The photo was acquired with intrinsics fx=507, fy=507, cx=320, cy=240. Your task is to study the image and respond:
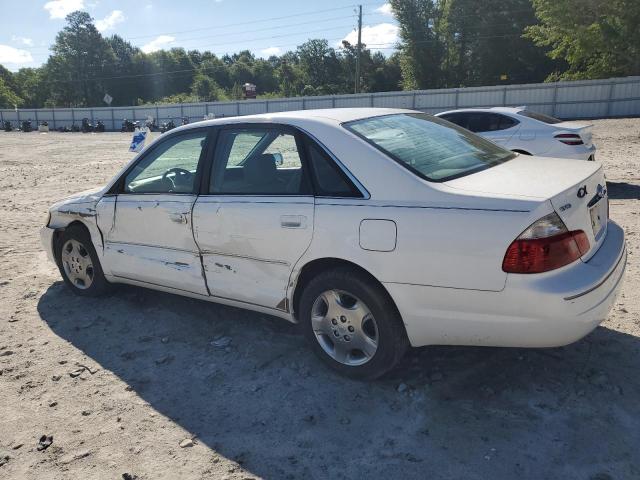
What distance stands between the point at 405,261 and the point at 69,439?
2.11 metres

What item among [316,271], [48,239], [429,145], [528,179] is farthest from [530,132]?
[48,239]

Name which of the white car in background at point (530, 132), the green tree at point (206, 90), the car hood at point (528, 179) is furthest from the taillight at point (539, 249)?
the green tree at point (206, 90)

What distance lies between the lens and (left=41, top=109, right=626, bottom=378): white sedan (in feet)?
8.48

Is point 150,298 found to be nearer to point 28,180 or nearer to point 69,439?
point 69,439

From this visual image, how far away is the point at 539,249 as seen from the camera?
8.25 feet

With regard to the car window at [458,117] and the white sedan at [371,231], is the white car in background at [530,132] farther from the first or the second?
the white sedan at [371,231]

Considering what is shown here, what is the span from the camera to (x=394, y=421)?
9.23ft

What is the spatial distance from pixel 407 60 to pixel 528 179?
58249 mm

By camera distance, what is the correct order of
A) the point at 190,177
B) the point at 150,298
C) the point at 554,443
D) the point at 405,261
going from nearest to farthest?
the point at 554,443
the point at 405,261
the point at 190,177
the point at 150,298

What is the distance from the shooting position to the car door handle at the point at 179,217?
148 inches

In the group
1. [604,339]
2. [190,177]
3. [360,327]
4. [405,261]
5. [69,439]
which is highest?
[190,177]

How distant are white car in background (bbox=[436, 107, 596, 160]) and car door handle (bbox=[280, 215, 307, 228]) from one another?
525cm

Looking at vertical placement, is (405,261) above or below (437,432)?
above

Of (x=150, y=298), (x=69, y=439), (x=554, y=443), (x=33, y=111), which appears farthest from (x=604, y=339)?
(x=33, y=111)
